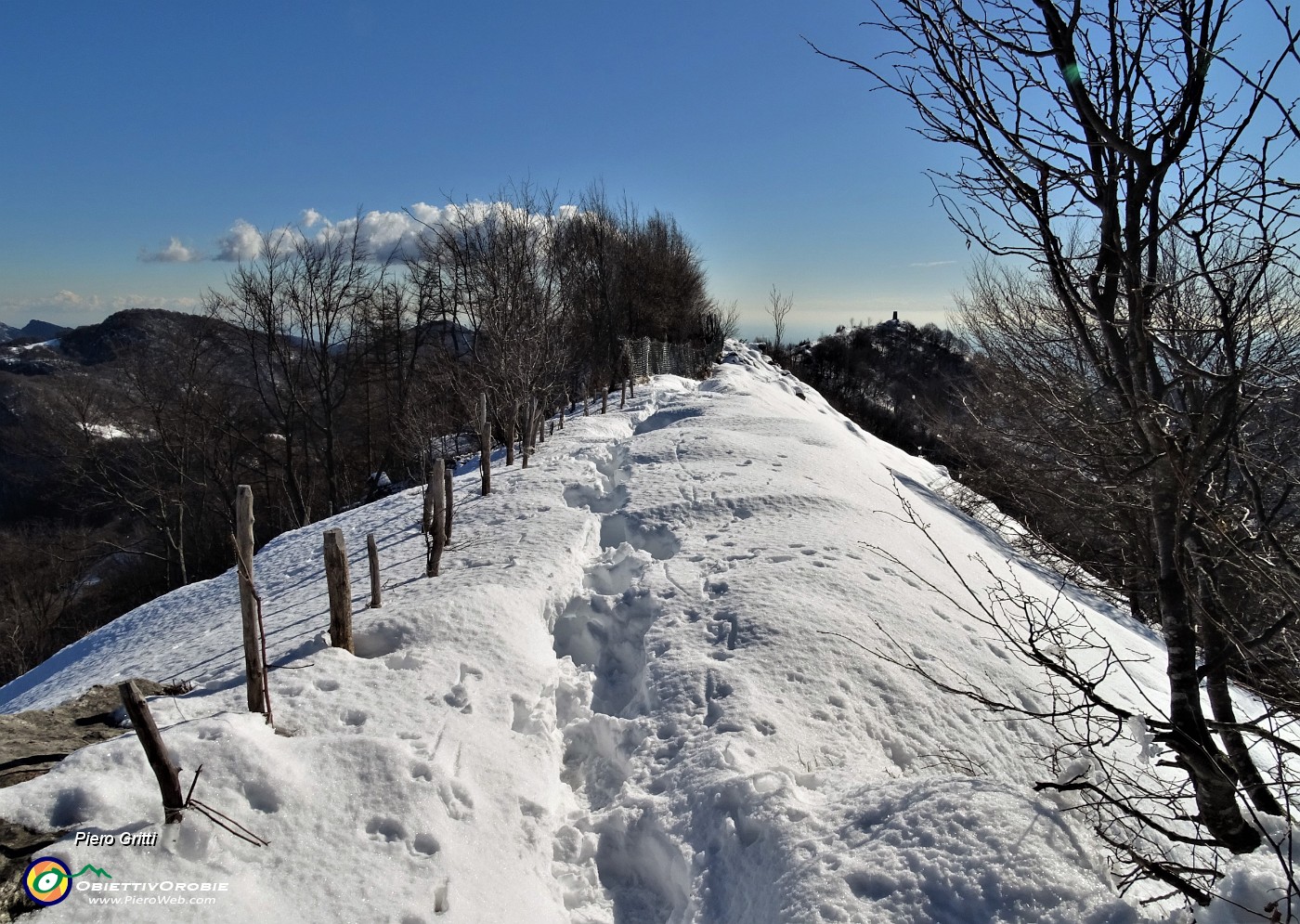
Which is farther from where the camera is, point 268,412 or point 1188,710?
point 268,412

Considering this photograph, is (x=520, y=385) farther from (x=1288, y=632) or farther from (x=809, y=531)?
(x=1288, y=632)

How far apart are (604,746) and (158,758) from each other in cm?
285

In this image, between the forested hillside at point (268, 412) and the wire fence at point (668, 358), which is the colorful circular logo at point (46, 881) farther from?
the wire fence at point (668, 358)

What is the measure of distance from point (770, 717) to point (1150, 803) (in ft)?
7.81

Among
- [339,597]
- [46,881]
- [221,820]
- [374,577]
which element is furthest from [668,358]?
[46,881]

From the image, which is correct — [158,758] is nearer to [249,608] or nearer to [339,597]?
[249,608]

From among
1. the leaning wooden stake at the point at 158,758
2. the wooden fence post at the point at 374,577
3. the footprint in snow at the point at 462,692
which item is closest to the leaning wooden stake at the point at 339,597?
the wooden fence post at the point at 374,577

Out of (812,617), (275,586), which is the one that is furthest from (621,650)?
(275,586)

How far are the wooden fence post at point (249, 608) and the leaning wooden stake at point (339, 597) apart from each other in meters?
0.82

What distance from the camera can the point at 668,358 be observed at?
29.5m

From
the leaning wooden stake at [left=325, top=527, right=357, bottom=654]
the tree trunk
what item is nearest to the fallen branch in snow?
the leaning wooden stake at [left=325, top=527, right=357, bottom=654]

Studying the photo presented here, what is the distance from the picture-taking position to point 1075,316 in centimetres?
252

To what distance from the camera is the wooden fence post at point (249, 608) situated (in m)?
4.29

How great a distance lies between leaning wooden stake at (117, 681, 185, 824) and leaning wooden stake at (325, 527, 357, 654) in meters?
2.06
